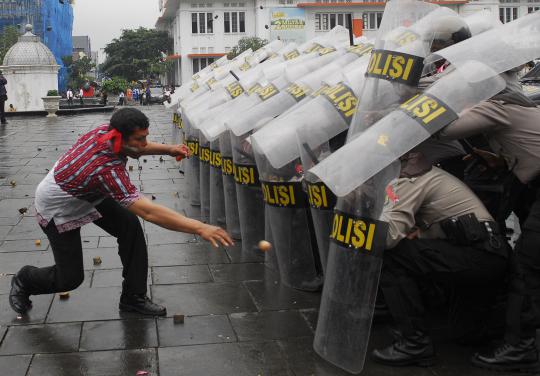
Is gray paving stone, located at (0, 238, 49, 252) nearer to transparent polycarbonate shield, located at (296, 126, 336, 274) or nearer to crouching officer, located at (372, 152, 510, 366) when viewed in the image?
transparent polycarbonate shield, located at (296, 126, 336, 274)

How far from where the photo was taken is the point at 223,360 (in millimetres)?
4527

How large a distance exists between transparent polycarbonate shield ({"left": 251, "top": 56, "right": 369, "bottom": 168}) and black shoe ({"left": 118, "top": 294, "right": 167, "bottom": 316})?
1.33m

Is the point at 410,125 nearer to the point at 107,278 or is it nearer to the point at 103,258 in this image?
the point at 107,278

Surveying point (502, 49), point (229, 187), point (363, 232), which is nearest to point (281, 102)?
point (229, 187)

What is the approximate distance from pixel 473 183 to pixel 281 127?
4.68ft

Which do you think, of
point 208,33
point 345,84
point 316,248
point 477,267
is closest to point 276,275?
point 316,248

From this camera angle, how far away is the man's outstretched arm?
13.7ft

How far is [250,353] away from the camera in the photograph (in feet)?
15.2

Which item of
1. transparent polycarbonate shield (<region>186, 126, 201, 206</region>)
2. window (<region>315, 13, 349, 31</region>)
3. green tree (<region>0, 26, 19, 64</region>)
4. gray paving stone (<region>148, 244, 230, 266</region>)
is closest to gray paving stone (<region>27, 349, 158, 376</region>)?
gray paving stone (<region>148, 244, 230, 266</region>)

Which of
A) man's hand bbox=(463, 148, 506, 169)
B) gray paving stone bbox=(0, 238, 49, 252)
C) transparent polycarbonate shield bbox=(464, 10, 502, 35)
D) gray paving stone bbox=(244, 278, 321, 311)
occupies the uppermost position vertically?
transparent polycarbonate shield bbox=(464, 10, 502, 35)

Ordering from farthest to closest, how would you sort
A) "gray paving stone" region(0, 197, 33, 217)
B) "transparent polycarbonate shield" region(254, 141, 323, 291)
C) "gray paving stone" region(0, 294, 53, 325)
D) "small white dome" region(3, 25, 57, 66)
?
"small white dome" region(3, 25, 57, 66) < "gray paving stone" region(0, 197, 33, 217) < "transparent polycarbonate shield" region(254, 141, 323, 291) < "gray paving stone" region(0, 294, 53, 325)

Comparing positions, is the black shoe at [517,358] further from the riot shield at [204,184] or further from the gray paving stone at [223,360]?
the riot shield at [204,184]

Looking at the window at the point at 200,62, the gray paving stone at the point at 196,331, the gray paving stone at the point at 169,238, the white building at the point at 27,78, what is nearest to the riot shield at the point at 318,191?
the gray paving stone at the point at 196,331

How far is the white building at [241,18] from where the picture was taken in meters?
76.6
